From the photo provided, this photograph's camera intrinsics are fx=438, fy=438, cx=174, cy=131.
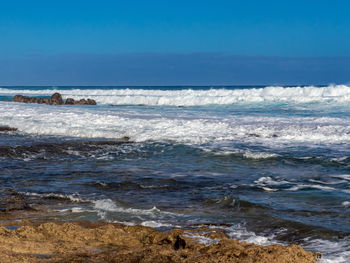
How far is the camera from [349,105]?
2819cm

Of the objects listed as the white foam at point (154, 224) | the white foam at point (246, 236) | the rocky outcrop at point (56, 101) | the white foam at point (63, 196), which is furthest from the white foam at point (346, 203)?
the rocky outcrop at point (56, 101)

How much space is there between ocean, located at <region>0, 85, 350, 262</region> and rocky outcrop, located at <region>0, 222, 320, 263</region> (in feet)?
1.62

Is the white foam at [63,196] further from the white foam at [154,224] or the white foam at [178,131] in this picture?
the white foam at [178,131]

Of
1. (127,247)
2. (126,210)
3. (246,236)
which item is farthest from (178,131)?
(127,247)

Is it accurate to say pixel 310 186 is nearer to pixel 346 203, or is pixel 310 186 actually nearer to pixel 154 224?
pixel 346 203

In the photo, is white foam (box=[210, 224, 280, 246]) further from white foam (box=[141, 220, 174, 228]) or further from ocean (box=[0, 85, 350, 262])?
white foam (box=[141, 220, 174, 228])

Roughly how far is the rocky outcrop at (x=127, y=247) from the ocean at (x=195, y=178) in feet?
1.62

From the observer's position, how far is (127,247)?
12.5 ft

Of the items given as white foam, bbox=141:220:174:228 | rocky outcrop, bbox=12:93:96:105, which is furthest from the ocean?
rocky outcrop, bbox=12:93:96:105

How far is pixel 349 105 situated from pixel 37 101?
77.4 feet

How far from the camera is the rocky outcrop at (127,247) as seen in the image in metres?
3.28

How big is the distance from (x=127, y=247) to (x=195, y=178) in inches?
143

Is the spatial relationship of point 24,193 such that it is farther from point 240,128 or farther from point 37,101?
point 37,101

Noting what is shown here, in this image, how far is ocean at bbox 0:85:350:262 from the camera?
15.9 feet
